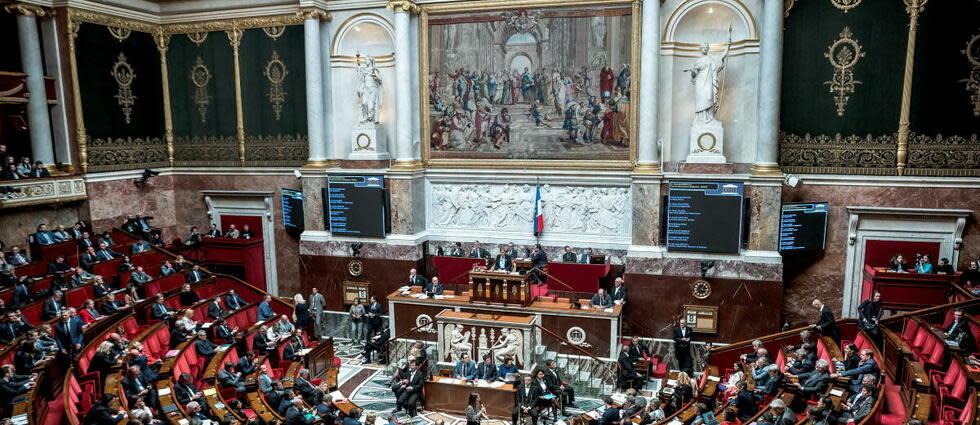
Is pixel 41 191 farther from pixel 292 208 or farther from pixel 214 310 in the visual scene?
pixel 292 208

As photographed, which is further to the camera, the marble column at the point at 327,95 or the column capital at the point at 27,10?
the marble column at the point at 327,95

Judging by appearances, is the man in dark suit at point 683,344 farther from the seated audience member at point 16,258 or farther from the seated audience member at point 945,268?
the seated audience member at point 16,258

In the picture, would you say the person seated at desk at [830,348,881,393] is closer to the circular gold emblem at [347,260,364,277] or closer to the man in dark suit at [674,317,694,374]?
the man in dark suit at [674,317,694,374]

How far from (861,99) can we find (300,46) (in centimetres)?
1521

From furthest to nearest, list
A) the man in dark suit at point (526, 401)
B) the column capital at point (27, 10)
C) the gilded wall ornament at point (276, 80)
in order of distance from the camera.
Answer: the gilded wall ornament at point (276, 80) < the column capital at point (27, 10) < the man in dark suit at point (526, 401)

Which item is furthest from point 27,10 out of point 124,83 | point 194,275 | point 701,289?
point 701,289

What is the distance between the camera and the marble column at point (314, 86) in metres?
18.8

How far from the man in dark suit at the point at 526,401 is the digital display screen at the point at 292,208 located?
9511 mm

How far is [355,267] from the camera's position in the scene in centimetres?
1881

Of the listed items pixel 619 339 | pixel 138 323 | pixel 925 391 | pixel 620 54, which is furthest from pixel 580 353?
pixel 138 323

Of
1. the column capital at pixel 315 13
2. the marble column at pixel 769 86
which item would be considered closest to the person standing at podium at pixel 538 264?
the marble column at pixel 769 86

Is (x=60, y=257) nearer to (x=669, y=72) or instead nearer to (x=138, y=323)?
(x=138, y=323)

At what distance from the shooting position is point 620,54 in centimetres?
1714

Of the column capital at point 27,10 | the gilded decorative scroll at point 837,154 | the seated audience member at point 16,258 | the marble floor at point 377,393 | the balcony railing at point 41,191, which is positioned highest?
the column capital at point 27,10
